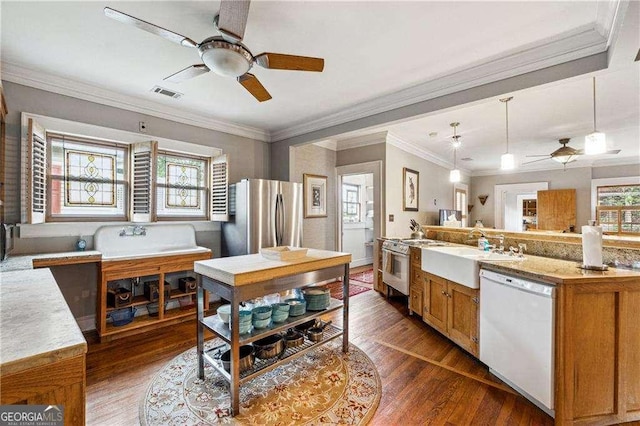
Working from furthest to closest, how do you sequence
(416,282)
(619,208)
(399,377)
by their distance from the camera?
(619,208) < (416,282) < (399,377)

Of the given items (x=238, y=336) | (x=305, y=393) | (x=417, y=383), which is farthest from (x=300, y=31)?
(x=417, y=383)

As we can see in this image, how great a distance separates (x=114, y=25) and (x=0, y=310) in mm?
2048

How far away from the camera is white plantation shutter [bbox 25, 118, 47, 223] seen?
8.23 ft

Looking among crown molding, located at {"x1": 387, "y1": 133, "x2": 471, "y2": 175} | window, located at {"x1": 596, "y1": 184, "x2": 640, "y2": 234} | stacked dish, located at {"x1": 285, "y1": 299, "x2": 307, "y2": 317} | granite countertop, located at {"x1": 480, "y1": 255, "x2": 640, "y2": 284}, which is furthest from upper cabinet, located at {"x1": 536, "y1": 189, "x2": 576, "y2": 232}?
stacked dish, located at {"x1": 285, "y1": 299, "x2": 307, "y2": 317}

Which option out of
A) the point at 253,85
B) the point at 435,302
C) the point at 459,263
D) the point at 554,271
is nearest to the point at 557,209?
the point at 435,302

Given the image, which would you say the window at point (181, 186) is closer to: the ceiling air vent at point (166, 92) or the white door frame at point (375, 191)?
the ceiling air vent at point (166, 92)

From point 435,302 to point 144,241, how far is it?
11.9ft

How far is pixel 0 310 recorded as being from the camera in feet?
3.67

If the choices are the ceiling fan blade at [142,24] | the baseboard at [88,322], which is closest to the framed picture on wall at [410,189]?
the ceiling fan blade at [142,24]

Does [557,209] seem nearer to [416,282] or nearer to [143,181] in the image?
[416,282]

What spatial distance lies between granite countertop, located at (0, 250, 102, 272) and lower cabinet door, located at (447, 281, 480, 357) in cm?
363

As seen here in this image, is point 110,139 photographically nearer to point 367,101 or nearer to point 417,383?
point 367,101

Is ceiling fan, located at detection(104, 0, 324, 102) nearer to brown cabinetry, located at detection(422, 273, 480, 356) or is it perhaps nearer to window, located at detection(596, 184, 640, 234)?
brown cabinetry, located at detection(422, 273, 480, 356)

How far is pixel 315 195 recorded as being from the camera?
5258 millimetres
